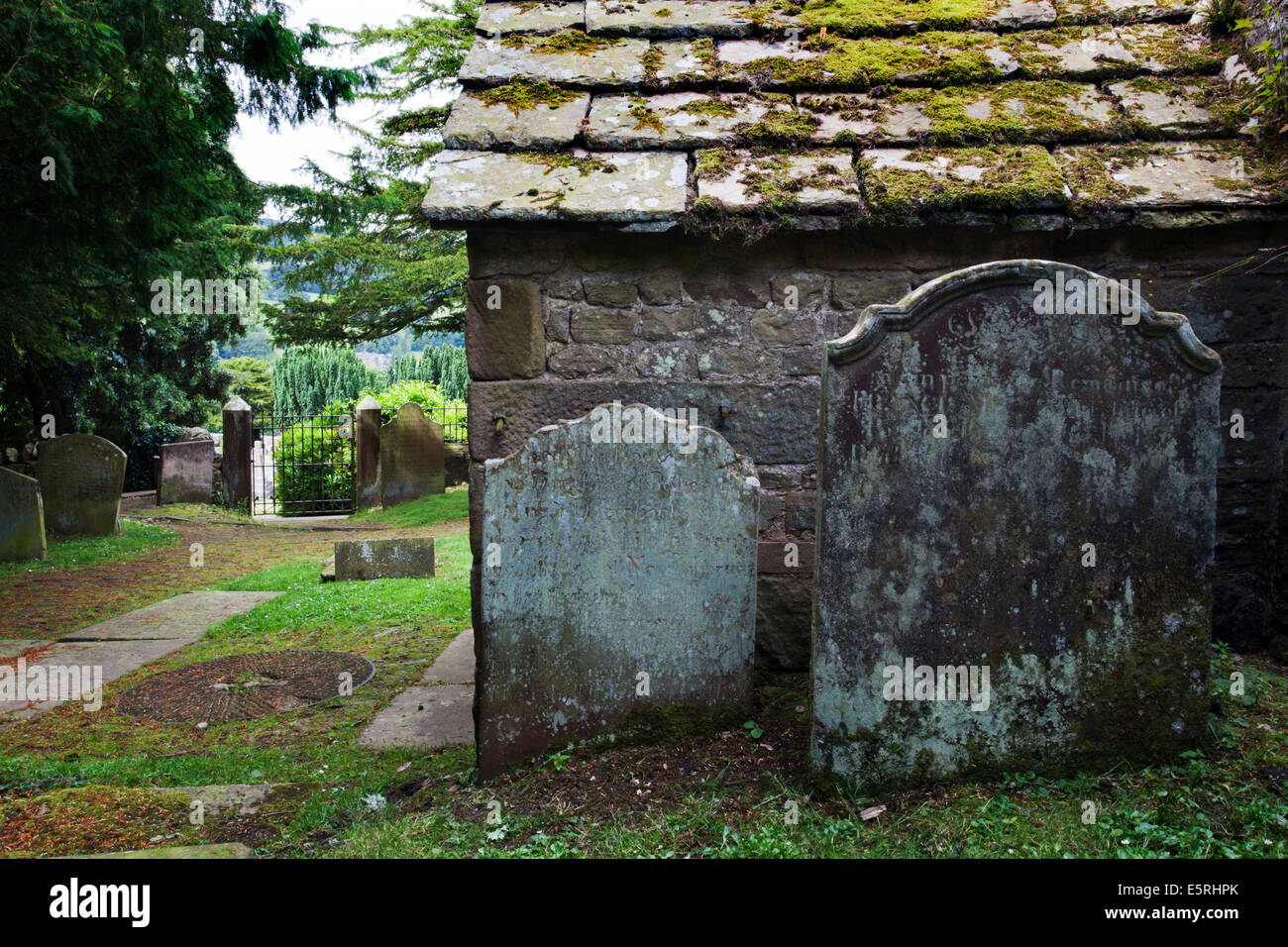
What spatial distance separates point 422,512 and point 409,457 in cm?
138

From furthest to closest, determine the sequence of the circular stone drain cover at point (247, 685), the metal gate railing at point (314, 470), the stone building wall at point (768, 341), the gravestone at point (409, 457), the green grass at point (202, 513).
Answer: the metal gate railing at point (314, 470), the gravestone at point (409, 457), the green grass at point (202, 513), the circular stone drain cover at point (247, 685), the stone building wall at point (768, 341)

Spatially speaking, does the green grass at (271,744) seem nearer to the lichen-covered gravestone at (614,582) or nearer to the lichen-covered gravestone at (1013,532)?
the lichen-covered gravestone at (614,582)

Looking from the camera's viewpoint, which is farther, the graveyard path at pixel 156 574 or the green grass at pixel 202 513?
the green grass at pixel 202 513

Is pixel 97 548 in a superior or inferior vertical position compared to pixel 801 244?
inferior

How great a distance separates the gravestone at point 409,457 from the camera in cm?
1395

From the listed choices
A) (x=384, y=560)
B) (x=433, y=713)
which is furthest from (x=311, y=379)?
(x=433, y=713)

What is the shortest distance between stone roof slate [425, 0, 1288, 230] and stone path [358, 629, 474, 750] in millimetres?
2572

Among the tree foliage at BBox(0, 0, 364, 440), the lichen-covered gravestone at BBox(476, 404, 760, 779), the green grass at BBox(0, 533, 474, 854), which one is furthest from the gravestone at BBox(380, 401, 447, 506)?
the lichen-covered gravestone at BBox(476, 404, 760, 779)

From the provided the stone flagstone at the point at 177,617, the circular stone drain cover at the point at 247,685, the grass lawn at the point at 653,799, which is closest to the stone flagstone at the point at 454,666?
the circular stone drain cover at the point at 247,685

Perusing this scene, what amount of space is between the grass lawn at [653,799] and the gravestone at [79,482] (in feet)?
24.1

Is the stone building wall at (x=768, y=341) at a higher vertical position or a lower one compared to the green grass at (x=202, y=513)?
higher

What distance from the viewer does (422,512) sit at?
13.2m

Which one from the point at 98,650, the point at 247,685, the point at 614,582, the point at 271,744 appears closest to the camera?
the point at 614,582

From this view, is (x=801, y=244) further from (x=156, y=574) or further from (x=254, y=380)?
(x=254, y=380)
